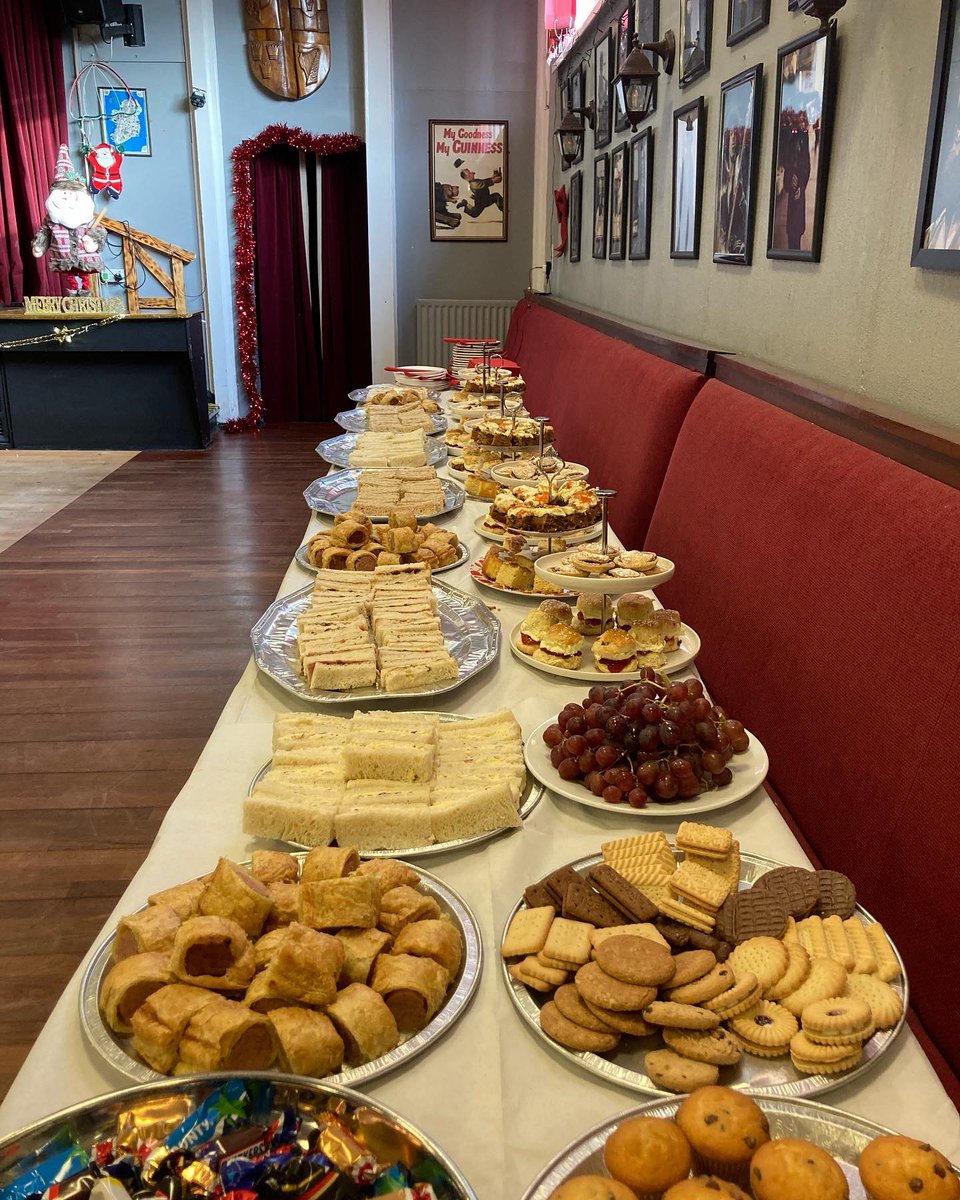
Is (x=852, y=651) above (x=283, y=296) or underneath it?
underneath

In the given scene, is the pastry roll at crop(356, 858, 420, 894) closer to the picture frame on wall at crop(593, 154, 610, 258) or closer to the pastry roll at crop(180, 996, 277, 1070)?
the pastry roll at crop(180, 996, 277, 1070)

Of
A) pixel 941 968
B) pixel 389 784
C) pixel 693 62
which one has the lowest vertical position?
pixel 941 968

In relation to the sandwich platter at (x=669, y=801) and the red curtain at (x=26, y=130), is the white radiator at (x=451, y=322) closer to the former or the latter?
the red curtain at (x=26, y=130)

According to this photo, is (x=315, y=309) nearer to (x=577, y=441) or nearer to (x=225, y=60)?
(x=225, y=60)

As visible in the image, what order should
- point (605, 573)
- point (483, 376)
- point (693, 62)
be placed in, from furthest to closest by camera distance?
point (483, 376), point (693, 62), point (605, 573)

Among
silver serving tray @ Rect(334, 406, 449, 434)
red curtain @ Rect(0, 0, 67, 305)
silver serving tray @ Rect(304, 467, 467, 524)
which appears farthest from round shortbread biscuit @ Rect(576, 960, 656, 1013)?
red curtain @ Rect(0, 0, 67, 305)

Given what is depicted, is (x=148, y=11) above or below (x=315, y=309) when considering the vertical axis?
above

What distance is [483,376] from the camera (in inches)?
167

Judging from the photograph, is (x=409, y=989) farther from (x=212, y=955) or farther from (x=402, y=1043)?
(x=212, y=955)

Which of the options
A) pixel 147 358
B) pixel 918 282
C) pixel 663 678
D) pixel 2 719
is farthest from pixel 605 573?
pixel 147 358

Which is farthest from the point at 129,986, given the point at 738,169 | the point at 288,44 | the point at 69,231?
the point at 288,44

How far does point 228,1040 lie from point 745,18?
2.61m

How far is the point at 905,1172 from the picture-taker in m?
0.61

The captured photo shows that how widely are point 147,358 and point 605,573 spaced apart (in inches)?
246
